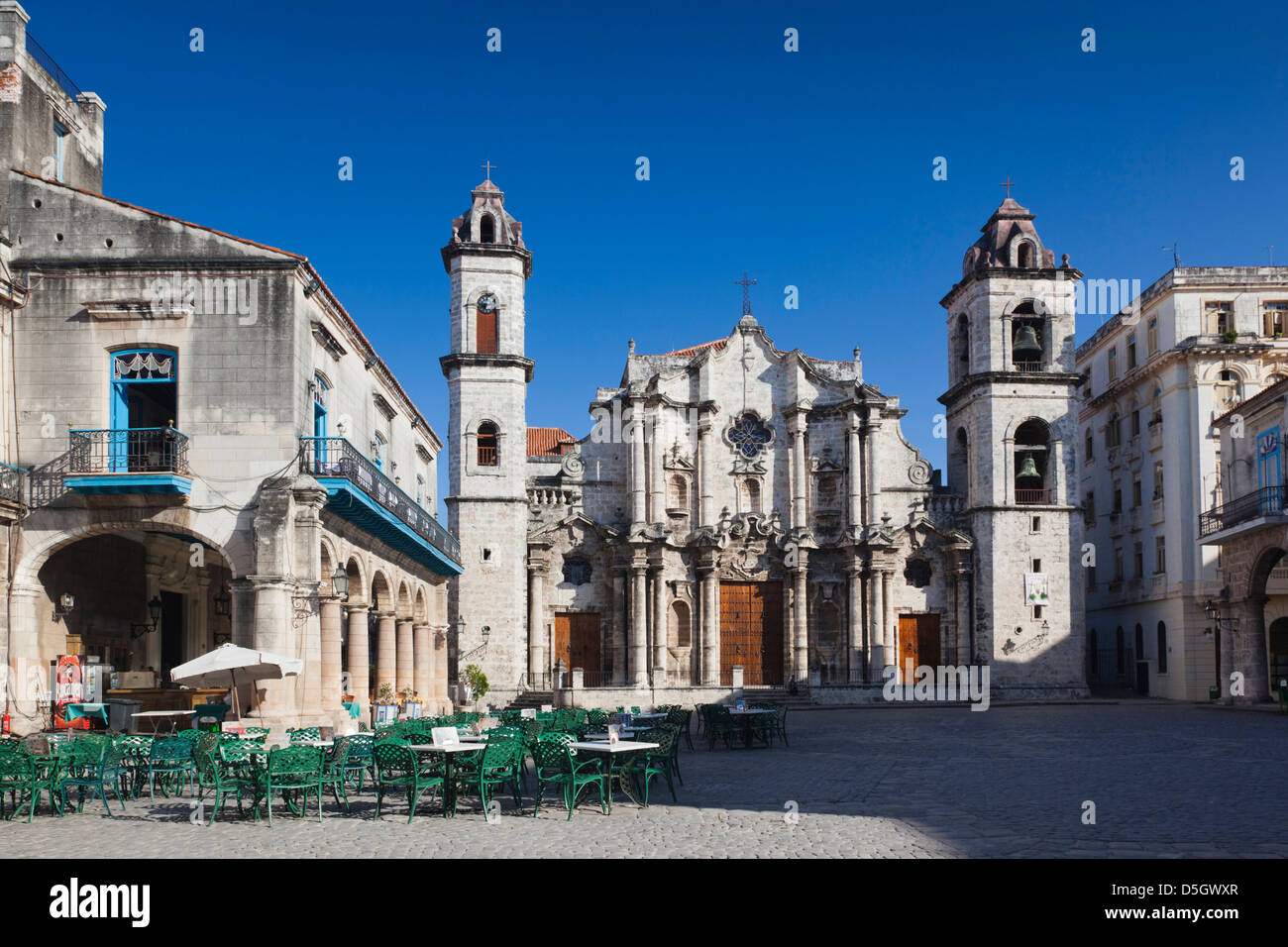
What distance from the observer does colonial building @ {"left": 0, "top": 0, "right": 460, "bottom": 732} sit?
65.8 ft

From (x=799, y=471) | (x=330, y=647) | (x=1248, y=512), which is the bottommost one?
(x=330, y=647)

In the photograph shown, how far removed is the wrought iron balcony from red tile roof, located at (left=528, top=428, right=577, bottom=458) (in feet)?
107

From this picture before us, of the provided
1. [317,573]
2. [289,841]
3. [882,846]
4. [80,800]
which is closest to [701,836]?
[882,846]

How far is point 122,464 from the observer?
20312mm

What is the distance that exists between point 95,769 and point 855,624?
32.1 metres

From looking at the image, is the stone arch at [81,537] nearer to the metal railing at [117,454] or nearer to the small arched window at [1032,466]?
the metal railing at [117,454]

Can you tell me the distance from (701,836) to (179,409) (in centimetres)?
1373

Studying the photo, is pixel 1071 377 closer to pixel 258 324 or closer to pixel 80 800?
pixel 258 324

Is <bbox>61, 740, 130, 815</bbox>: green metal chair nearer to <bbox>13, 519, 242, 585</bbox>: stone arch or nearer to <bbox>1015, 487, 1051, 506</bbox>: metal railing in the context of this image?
<bbox>13, 519, 242, 585</bbox>: stone arch

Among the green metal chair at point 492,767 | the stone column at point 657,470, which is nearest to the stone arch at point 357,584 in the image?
the green metal chair at point 492,767

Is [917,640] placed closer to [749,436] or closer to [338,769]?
[749,436]

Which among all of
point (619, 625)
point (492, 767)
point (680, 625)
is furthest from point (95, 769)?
point (680, 625)

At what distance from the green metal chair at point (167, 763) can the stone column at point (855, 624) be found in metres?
30.6

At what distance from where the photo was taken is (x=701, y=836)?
11078 mm
